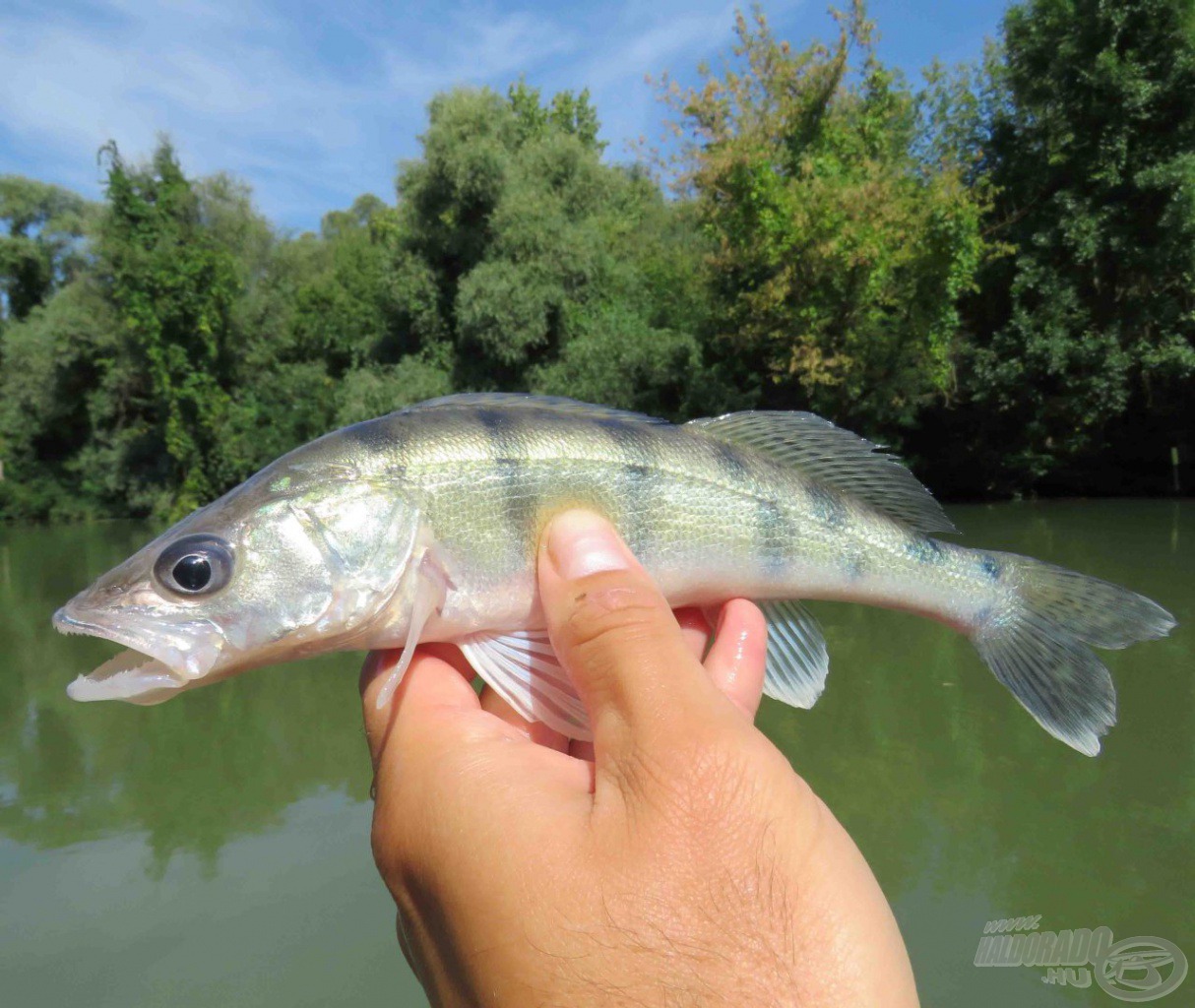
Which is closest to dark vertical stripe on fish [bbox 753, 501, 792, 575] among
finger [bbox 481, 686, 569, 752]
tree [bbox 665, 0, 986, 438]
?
finger [bbox 481, 686, 569, 752]

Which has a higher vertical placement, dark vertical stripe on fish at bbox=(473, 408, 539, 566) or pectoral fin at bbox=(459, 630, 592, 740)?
dark vertical stripe on fish at bbox=(473, 408, 539, 566)

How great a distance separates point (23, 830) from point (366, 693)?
5.12 m

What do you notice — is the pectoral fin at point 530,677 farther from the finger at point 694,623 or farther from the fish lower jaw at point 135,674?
the fish lower jaw at point 135,674

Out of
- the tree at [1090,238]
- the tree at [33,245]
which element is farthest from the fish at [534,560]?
the tree at [33,245]

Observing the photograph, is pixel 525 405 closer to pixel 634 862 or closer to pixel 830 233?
pixel 634 862

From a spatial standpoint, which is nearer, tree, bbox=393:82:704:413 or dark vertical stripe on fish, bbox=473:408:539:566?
dark vertical stripe on fish, bbox=473:408:539:566

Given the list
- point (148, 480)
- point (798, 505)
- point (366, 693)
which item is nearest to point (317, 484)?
point (366, 693)

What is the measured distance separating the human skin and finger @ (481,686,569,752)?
0.45 m

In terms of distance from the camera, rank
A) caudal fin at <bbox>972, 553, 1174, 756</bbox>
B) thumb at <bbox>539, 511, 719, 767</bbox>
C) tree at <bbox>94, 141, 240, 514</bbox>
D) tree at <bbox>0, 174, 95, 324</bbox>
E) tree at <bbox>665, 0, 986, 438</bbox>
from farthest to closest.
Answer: tree at <bbox>0, 174, 95, 324</bbox> → tree at <bbox>94, 141, 240, 514</bbox> → tree at <bbox>665, 0, 986, 438</bbox> → caudal fin at <bbox>972, 553, 1174, 756</bbox> → thumb at <bbox>539, 511, 719, 767</bbox>

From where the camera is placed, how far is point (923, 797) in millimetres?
5473

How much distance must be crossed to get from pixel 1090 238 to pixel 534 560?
22.8 metres

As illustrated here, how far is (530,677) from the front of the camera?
2314 mm

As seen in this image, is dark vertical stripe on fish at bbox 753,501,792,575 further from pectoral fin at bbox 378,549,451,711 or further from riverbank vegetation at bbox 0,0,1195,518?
riverbank vegetation at bbox 0,0,1195,518

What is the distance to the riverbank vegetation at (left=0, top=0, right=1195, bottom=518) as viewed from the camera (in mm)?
19172
